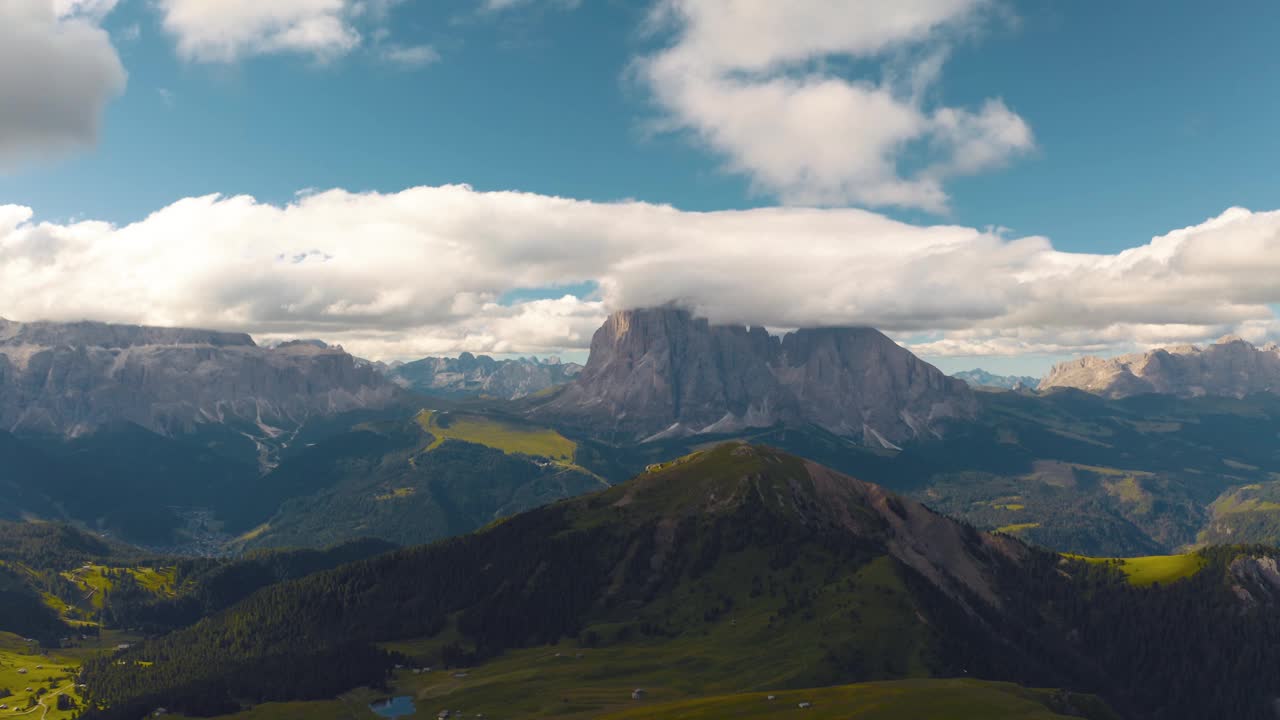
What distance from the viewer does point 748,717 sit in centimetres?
19550

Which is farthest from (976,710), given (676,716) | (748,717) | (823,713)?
(676,716)

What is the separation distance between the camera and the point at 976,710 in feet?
636

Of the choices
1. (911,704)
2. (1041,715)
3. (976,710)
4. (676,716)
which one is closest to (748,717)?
(676,716)

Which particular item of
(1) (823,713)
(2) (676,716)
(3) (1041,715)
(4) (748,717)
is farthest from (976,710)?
(2) (676,716)

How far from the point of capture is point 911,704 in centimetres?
19688

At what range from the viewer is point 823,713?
192250 mm

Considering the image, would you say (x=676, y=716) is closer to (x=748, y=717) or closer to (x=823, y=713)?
(x=748, y=717)

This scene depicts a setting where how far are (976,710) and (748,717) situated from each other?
172ft

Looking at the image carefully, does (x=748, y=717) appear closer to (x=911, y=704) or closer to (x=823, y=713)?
(x=823, y=713)

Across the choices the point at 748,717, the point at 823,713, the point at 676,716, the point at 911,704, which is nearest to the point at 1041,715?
the point at 911,704

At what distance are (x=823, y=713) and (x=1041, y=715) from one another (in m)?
49.3

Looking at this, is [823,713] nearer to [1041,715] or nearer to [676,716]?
[676,716]

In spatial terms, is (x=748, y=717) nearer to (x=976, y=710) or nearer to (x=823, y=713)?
(x=823, y=713)

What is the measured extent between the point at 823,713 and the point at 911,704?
72.6 feet
